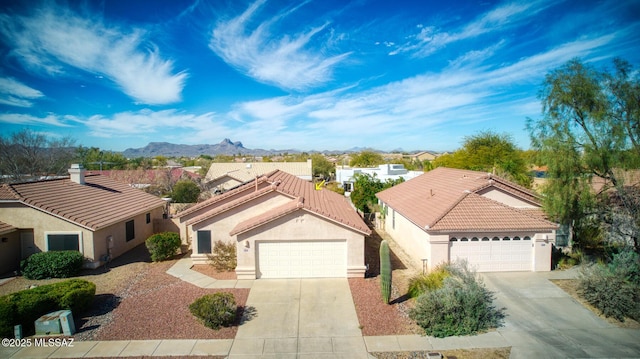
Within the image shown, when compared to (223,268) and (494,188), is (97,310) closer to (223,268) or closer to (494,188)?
(223,268)

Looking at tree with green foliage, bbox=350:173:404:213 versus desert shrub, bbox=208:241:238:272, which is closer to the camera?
desert shrub, bbox=208:241:238:272

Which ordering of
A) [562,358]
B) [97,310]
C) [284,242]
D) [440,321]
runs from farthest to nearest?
[284,242] → [97,310] → [440,321] → [562,358]

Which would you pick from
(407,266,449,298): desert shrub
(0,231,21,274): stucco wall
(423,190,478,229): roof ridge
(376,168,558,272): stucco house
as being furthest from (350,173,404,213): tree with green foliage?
(0,231,21,274): stucco wall

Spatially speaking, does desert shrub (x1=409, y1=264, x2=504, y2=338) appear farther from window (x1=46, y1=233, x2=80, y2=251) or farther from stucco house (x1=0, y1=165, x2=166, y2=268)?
window (x1=46, y1=233, x2=80, y2=251)

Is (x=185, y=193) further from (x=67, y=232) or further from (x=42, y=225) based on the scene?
(x=67, y=232)

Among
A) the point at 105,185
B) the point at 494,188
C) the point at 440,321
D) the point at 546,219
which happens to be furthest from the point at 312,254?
the point at 105,185

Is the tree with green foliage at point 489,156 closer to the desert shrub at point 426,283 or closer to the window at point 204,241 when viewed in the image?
the desert shrub at point 426,283

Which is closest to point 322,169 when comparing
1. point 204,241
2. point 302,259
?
point 204,241
